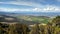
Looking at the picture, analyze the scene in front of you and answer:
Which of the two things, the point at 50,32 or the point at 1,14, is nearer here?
the point at 50,32

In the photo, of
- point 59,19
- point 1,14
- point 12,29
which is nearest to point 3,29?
point 12,29

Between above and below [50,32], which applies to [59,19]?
above

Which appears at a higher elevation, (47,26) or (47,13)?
(47,13)

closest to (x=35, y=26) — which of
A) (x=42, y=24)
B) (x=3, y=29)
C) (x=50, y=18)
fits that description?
(x=42, y=24)

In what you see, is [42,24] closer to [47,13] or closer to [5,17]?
[47,13]

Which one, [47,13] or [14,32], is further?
[47,13]

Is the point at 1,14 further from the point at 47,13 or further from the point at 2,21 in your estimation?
the point at 47,13
